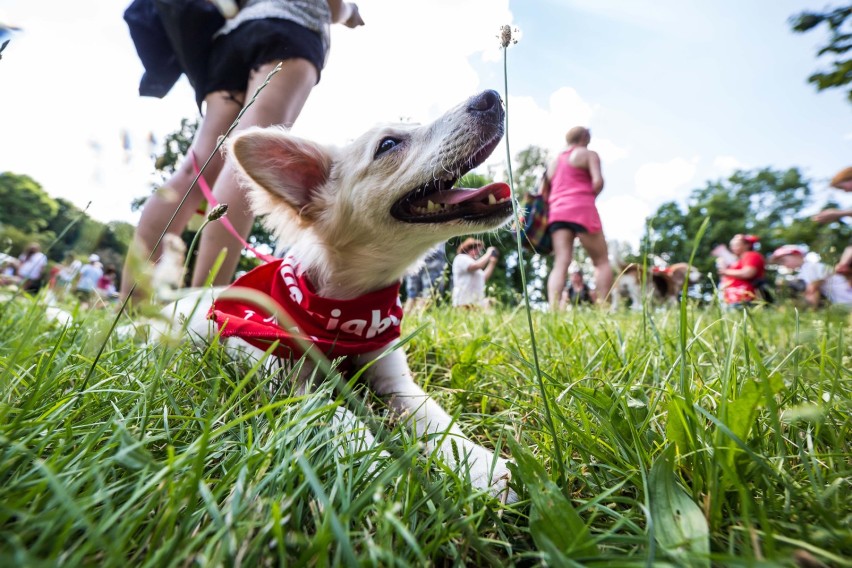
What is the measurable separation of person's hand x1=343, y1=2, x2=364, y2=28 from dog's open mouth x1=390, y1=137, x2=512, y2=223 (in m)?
2.17

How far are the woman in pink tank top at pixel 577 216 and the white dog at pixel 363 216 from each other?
140 inches

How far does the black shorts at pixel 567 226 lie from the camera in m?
5.53

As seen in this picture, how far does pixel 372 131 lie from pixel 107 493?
7.01 ft

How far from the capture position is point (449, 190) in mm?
2215

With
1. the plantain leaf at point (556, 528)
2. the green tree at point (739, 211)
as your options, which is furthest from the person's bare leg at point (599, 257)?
the green tree at point (739, 211)

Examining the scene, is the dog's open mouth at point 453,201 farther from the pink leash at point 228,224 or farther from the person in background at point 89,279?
the person in background at point 89,279

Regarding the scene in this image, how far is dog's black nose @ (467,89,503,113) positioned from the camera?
2176 millimetres

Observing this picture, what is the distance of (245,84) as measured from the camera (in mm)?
3053

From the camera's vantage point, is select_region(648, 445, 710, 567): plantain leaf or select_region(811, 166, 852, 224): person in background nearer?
select_region(648, 445, 710, 567): plantain leaf

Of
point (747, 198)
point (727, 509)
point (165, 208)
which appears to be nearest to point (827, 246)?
point (727, 509)

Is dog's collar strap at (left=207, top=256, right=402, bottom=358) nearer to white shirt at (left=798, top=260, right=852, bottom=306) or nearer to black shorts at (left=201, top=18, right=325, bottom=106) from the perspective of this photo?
black shorts at (left=201, top=18, right=325, bottom=106)

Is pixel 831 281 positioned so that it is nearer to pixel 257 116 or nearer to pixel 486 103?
pixel 486 103

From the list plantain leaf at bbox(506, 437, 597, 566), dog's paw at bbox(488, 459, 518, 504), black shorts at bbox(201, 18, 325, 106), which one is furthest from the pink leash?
plantain leaf at bbox(506, 437, 597, 566)

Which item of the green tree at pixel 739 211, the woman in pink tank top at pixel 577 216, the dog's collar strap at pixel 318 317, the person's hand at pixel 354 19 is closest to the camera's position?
the dog's collar strap at pixel 318 317
